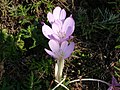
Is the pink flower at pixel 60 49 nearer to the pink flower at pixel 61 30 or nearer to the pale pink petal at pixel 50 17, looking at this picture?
the pink flower at pixel 61 30

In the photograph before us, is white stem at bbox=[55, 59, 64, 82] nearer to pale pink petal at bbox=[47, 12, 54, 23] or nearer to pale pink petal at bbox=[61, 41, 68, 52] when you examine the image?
pale pink petal at bbox=[61, 41, 68, 52]

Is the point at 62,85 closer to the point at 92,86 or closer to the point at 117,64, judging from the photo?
the point at 92,86

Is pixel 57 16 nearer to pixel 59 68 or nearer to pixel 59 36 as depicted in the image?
pixel 59 36

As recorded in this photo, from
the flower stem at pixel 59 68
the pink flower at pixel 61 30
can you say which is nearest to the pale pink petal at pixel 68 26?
the pink flower at pixel 61 30

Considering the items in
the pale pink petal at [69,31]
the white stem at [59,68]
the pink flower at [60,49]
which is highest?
the pale pink petal at [69,31]

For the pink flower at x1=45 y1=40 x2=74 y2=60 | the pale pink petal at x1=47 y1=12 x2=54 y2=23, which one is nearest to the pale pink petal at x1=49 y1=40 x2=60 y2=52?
the pink flower at x1=45 y1=40 x2=74 y2=60

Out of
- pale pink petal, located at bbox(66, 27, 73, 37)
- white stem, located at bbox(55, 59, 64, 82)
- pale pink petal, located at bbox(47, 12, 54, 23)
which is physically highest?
pale pink petal, located at bbox(47, 12, 54, 23)

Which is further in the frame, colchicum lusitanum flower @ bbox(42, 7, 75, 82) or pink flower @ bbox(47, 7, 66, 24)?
pink flower @ bbox(47, 7, 66, 24)

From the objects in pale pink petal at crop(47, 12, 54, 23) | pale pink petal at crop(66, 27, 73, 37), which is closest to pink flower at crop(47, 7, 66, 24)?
pale pink petal at crop(47, 12, 54, 23)

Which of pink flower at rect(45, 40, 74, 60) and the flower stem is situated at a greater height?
pink flower at rect(45, 40, 74, 60)
